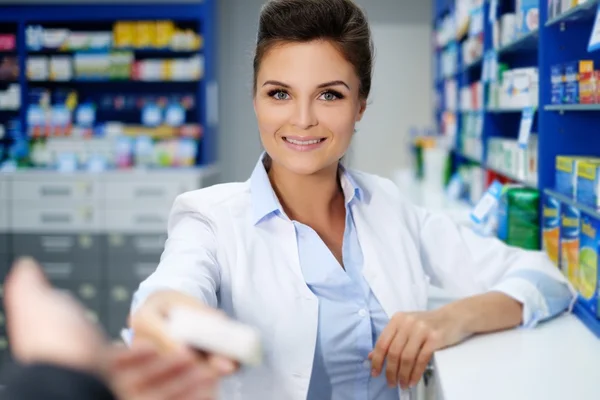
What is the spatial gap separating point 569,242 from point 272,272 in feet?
3.54

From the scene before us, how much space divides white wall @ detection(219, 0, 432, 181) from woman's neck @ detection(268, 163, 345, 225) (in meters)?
6.53

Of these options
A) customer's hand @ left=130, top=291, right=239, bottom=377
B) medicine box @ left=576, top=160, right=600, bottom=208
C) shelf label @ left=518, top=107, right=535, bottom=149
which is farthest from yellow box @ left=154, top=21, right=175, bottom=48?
customer's hand @ left=130, top=291, right=239, bottom=377

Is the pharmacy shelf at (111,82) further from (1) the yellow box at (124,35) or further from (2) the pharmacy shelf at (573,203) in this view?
(2) the pharmacy shelf at (573,203)

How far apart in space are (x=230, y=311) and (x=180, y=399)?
1044 mm

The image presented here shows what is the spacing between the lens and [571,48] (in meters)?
2.53

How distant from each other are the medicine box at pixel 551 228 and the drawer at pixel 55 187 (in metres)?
4.23

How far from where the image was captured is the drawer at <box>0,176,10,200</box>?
5988 millimetres

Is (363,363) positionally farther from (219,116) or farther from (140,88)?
(219,116)

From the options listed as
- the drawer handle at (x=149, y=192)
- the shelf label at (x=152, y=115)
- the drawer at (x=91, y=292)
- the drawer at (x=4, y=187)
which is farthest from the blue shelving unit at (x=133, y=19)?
the drawer at (x=91, y=292)

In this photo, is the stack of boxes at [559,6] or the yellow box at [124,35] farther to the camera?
the yellow box at [124,35]

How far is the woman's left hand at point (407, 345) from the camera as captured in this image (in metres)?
1.54

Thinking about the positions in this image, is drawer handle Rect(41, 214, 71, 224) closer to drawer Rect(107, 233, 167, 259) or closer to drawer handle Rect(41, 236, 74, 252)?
drawer handle Rect(41, 236, 74, 252)

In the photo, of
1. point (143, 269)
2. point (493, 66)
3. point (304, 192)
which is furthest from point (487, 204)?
point (143, 269)

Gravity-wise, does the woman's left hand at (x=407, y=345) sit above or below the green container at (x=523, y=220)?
below
